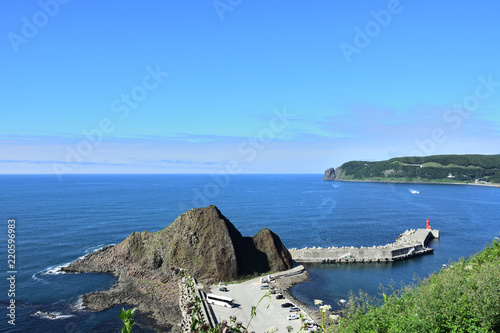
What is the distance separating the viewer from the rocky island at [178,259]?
5478 centimetres

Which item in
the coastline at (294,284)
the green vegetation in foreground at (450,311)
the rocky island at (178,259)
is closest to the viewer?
the green vegetation in foreground at (450,311)

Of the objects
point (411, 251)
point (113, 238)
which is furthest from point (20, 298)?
point (411, 251)

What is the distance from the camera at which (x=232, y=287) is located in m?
56.1

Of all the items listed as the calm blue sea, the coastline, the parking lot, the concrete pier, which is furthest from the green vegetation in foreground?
the concrete pier

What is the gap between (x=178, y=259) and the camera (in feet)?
201

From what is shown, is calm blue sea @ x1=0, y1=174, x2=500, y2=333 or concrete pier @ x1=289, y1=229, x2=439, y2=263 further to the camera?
concrete pier @ x1=289, y1=229, x2=439, y2=263

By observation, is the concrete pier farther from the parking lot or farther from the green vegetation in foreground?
the green vegetation in foreground

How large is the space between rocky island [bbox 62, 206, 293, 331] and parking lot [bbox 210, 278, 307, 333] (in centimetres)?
440

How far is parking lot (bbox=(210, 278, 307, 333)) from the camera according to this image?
4295 centimetres

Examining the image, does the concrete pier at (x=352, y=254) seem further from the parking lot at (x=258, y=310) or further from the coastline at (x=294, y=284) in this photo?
the parking lot at (x=258, y=310)

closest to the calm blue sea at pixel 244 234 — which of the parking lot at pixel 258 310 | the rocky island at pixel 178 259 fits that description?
the rocky island at pixel 178 259

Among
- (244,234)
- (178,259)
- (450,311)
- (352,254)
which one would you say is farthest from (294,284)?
(244,234)

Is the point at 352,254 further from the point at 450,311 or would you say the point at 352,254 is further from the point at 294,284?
the point at 450,311

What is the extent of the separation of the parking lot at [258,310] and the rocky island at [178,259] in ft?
14.4
